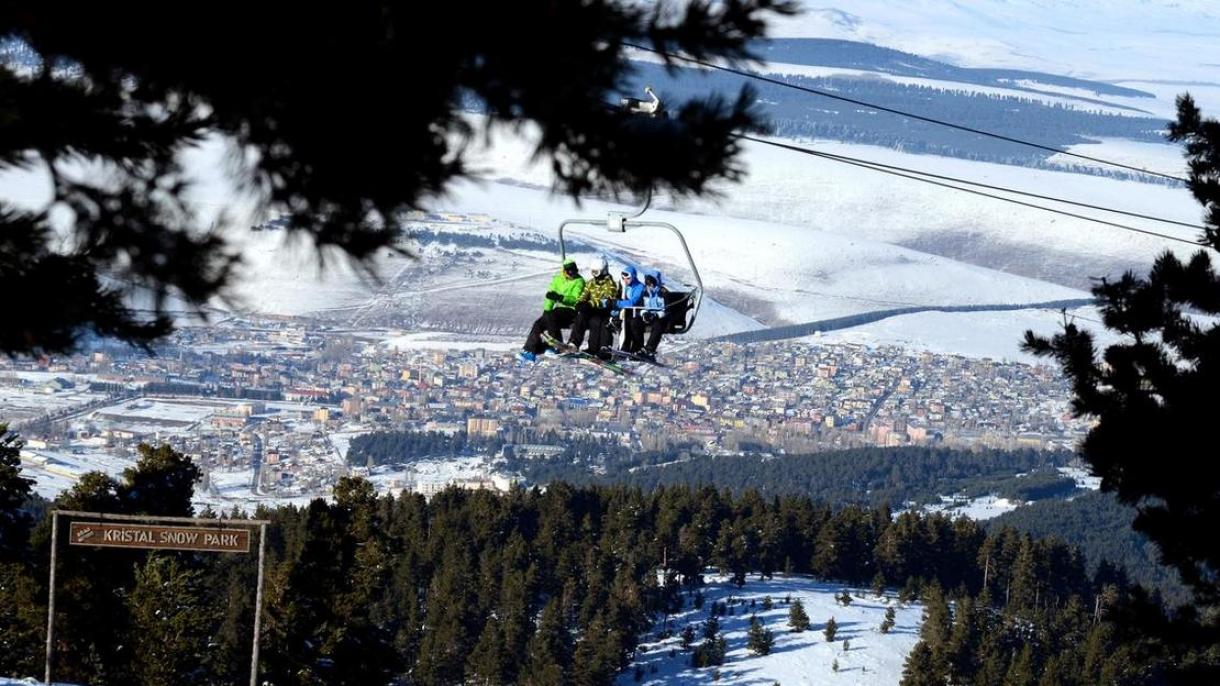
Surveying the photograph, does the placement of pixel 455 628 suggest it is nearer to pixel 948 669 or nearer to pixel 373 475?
pixel 948 669

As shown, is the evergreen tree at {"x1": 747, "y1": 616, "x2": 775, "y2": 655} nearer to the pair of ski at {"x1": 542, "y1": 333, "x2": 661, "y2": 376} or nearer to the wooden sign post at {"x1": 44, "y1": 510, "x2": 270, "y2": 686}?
the pair of ski at {"x1": 542, "y1": 333, "x2": 661, "y2": 376}

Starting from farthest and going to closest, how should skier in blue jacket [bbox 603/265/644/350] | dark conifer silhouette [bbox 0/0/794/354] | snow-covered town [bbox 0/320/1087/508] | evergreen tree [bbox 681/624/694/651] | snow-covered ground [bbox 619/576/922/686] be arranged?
snow-covered town [bbox 0/320/1087/508]
evergreen tree [bbox 681/624/694/651]
snow-covered ground [bbox 619/576/922/686]
skier in blue jacket [bbox 603/265/644/350]
dark conifer silhouette [bbox 0/0/794/354]

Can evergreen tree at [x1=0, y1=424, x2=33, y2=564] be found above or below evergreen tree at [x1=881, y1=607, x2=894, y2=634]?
above

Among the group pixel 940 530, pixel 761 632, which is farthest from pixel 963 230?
pixel 761 632

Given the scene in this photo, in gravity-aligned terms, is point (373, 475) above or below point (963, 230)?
below

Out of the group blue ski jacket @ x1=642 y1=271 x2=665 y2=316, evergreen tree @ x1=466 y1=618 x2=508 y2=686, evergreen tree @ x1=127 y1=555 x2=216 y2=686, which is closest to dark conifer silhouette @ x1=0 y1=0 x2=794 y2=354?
blue ski jacket @ x1=642 y1=271 x2=665 y2=316

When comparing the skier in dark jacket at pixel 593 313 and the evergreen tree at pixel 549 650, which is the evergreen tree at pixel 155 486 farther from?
the evergreen tree at pixel 549 650
